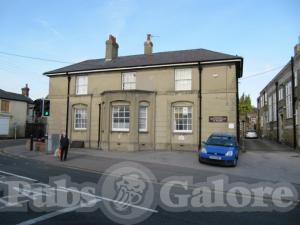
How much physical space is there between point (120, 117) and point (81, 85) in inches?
228

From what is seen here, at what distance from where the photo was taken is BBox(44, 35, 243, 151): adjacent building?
19.8 meters

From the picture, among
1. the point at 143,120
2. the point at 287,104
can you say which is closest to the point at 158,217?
the point at 143,120

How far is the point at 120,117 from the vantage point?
21.0 meters

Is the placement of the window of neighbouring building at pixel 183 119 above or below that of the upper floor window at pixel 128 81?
below

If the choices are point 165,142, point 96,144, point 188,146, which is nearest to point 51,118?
point 96,144

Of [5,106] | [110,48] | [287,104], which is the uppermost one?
[110,48]

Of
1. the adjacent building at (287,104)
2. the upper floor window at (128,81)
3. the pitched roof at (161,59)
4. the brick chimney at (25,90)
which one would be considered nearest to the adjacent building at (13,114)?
the brick chimney at (25,90)

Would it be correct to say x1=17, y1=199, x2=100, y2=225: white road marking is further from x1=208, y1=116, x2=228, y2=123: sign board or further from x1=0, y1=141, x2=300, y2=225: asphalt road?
x1=208, y1=116, x2=228, y2=123: sign board

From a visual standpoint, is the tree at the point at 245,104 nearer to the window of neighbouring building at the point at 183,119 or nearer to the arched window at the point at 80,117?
the window of neighbouring building at the point at 183,119

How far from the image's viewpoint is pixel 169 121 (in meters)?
20.8

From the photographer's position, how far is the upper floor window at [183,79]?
2075cm

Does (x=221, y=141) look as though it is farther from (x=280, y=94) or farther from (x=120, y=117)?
(x=280, y=94)

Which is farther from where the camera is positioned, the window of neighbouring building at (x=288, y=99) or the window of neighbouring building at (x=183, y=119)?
the window of neighbouring building at (x=288, y=99)

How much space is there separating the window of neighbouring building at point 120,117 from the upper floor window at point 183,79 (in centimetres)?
438
